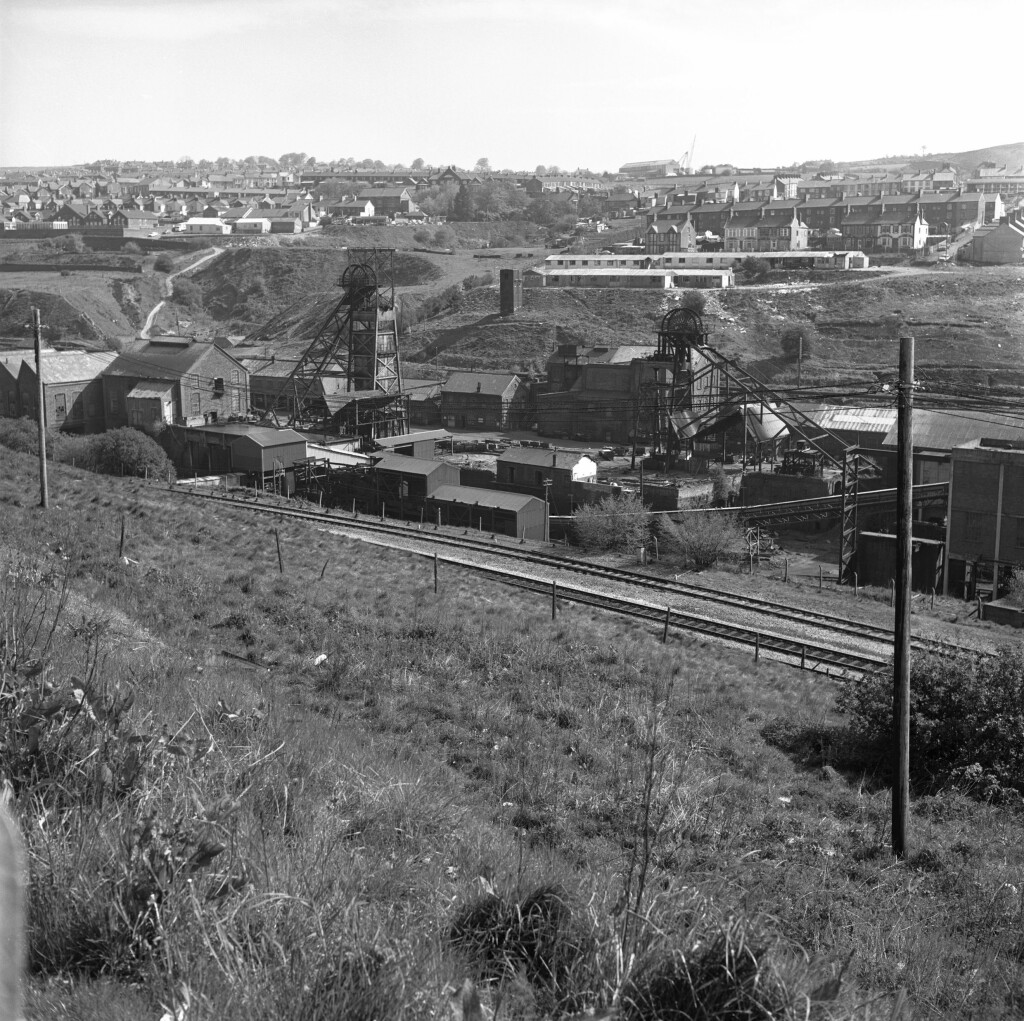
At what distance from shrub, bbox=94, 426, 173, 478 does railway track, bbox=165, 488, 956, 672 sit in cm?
404

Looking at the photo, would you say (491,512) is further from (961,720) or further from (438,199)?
(438,199)

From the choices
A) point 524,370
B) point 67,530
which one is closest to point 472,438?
point 524,370

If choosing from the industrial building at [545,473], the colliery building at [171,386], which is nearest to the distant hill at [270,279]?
the colliery building at [171,386]

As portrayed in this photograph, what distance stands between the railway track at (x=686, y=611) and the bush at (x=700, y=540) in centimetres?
154

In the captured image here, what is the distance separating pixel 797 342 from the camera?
3812 centimetres

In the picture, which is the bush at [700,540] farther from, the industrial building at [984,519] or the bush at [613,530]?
the industrial building at [984,519]

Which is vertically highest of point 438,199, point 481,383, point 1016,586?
point 438,199

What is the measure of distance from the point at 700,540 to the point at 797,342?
77.7 feet

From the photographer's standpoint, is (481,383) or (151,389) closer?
(151,389)

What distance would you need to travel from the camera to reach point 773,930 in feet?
8.04

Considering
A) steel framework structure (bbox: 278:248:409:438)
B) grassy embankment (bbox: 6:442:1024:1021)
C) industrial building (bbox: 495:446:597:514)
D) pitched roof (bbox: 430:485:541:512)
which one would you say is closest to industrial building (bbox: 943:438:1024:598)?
pitched roof (bbox: 430:485:541:512)

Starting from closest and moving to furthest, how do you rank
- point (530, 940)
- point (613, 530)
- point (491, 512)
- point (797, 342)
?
point (530, 940), point (613, 530), point (491, 512), point (797, 342)

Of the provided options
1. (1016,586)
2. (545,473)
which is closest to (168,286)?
(545,473)

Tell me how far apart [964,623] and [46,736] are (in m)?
12.5
